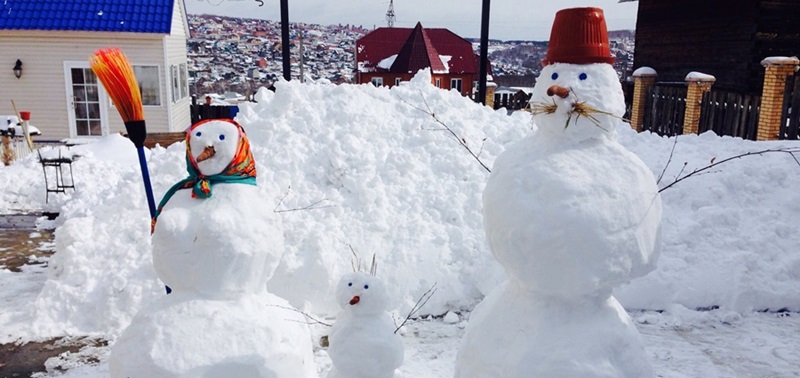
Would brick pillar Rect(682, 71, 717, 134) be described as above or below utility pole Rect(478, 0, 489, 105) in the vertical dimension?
below

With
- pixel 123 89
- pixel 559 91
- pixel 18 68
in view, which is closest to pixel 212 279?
pixel 123 89

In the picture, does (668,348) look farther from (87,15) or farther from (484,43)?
(87,15)

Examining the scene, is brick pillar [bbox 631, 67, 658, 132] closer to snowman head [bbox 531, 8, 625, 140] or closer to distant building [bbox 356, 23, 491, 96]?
snowman head [bbox 531, 8, 625, 140]

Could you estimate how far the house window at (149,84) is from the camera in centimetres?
1479

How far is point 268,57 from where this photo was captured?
46.0 metres

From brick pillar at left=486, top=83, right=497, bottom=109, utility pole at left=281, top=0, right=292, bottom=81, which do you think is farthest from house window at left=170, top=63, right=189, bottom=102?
brick pillar at left=486, top=83, right=497, bottom=109

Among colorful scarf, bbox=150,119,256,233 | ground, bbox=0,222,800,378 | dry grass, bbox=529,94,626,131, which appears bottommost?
ground, bbox=0,222,800,378

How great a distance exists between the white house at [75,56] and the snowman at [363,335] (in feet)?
42.9

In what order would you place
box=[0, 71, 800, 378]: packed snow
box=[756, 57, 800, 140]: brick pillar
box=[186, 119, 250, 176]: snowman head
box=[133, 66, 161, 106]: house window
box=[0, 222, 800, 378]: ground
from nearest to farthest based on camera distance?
box=[186, 119, 250, 176]: snowman head
box=[0, 222, 800, 378]: ground
box=[0, 71, 800, 378]: packed snow
box=[756, 57, 800, 140]: brick pillar
box=[133, 66, 161, 106]: house window

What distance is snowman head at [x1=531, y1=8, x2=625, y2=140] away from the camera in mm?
2373

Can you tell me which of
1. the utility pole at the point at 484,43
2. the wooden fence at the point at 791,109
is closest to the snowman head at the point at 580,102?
the utility pole at the point at 484,43

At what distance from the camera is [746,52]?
1389 cm

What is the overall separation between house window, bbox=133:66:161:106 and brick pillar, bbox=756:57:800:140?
1342cm

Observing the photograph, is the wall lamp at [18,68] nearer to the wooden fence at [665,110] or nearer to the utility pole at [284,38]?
the utility pole at [284,38]
